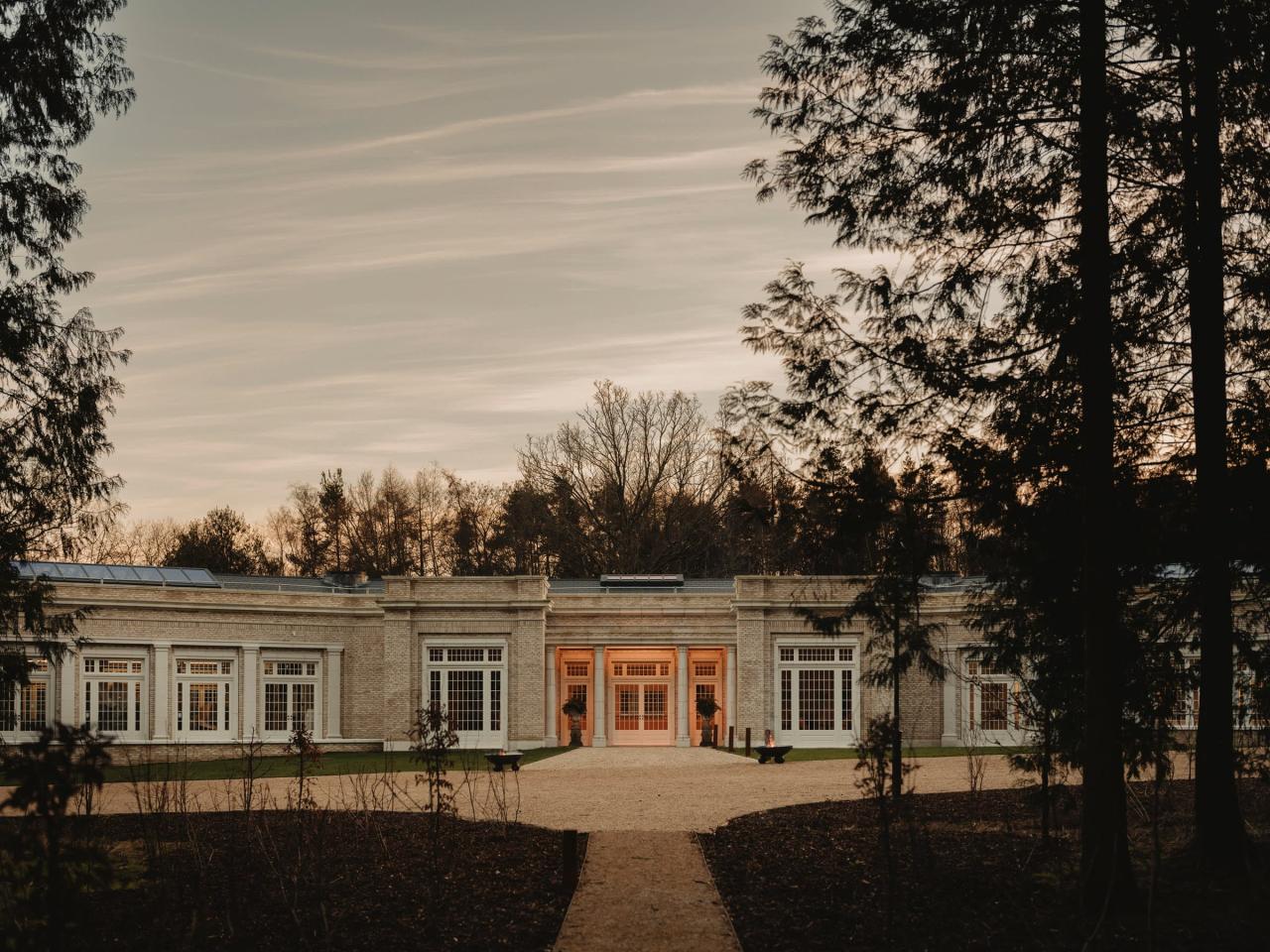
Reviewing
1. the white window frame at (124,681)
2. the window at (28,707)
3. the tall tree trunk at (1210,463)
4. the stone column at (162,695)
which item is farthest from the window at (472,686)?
the tall tree trunk at (1210,463)

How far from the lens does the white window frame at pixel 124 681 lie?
32.1m

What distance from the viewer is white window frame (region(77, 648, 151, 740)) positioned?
105 ft

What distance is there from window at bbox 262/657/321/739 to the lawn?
4.80ft

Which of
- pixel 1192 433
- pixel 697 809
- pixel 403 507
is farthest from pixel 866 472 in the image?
pixel 403 507

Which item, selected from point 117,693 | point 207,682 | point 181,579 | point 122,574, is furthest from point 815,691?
point 122,574

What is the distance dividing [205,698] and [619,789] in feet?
58.8

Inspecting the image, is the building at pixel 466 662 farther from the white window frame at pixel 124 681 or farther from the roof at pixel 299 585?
the roof at pixel 299 585

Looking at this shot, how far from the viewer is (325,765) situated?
27641 mm

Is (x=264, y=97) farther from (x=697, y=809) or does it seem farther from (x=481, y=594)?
(x=481, y=594)

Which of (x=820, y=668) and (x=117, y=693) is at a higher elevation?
(x=820, y=668)

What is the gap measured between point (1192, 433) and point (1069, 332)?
2603mm

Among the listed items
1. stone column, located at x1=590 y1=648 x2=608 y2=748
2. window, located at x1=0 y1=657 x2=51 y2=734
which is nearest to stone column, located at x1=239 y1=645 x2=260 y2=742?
window, located at x1=0 y1=657 x2=51 y2=734

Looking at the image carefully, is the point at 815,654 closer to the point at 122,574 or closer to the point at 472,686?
the point at 472,686

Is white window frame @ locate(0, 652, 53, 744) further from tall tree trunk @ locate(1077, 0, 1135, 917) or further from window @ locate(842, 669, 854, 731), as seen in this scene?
tall tree trunk @ locate(1077, 0, 1135, 917)
